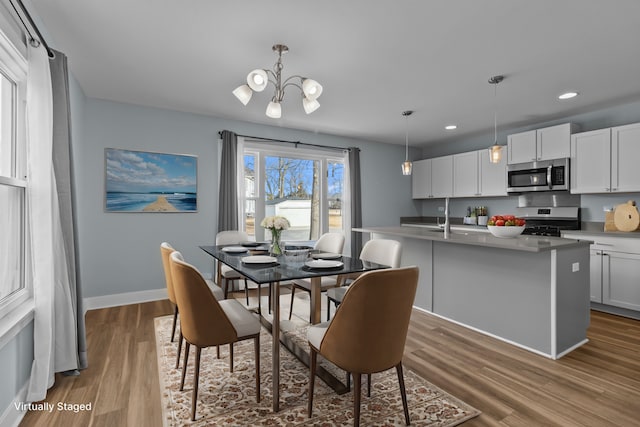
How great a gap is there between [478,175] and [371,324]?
475 centimetres

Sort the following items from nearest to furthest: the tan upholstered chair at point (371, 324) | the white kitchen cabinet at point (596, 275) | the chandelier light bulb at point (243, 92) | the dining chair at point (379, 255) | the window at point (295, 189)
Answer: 1. the tan upholstered chair at point (371, 324)
2. the chandelier light bulb at point (243, 92)
3. the dining chair at point (379, 255)
4. the white kitchen cabinet at point (596, 275)
5. the window at point (295, 189)

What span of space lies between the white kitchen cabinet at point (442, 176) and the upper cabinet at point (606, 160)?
6.28 feet

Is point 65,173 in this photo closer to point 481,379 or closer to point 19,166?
point 19,166

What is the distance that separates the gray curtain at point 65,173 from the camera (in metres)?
2.26

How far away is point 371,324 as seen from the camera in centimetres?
153

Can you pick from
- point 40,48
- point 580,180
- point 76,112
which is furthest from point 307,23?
point 580,180

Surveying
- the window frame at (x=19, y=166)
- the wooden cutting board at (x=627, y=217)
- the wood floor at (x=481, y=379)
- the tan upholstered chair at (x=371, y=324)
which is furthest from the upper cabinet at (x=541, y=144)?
the window frame at (x=19, y=166)

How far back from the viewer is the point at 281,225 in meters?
2.61

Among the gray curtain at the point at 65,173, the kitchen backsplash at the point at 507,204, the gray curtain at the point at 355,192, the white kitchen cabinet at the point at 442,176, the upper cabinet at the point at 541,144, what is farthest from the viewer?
the white kitchen cabinet at the point at 442,176

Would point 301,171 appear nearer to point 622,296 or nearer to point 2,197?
point 2,197

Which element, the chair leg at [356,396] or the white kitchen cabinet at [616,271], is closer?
the chair leg at [356,396]

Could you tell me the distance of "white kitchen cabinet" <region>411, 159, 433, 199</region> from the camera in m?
6.34

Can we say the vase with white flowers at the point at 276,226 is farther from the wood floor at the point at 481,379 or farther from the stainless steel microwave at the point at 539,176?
the stainless steel microwave at the point at 539,176

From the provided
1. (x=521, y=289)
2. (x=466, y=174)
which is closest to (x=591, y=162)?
(x=466, y=174)
